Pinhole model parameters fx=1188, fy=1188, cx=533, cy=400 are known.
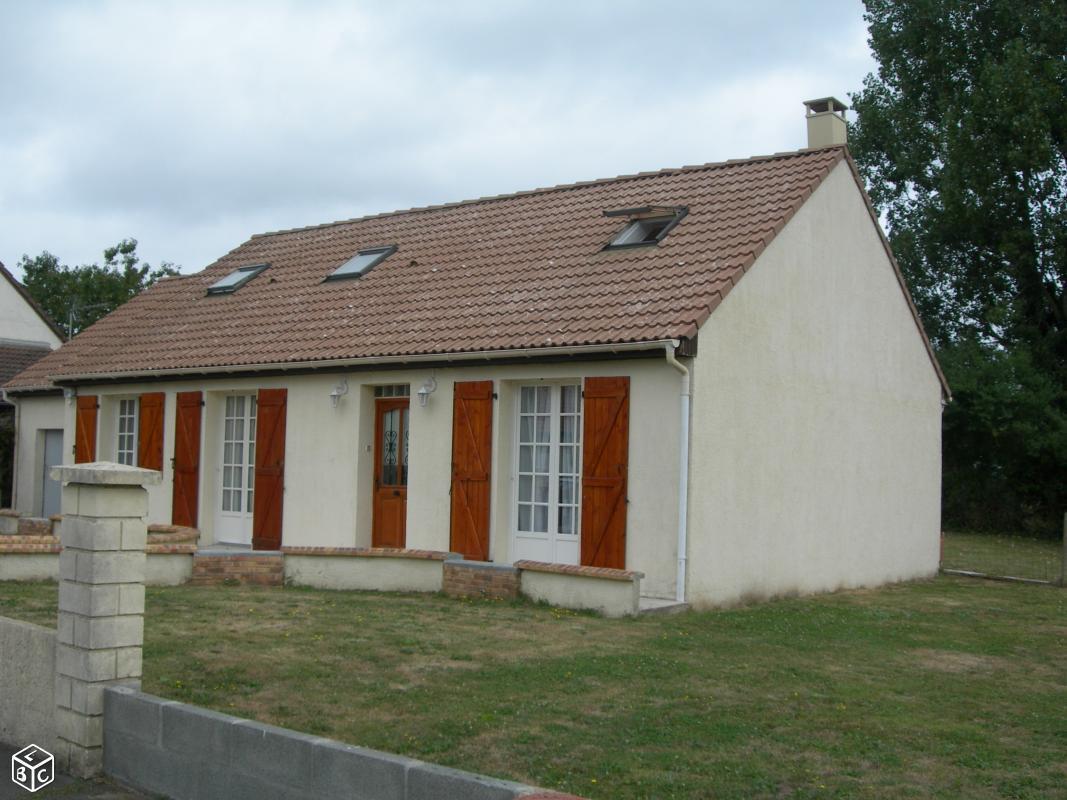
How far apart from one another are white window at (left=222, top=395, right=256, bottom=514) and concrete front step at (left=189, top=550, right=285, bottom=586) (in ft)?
11.9

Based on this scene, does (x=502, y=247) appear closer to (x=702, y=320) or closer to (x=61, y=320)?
(x=702, y=320)

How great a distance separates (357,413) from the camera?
15602 mm

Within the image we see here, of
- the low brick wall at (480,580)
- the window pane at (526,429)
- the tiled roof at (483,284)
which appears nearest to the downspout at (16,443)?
the tiled roof at (483,284)

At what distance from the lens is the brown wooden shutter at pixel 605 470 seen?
12898 millimetres

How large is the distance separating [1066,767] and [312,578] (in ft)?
29.7

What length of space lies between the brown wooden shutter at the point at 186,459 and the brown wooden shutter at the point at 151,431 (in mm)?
381

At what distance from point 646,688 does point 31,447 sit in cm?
1813

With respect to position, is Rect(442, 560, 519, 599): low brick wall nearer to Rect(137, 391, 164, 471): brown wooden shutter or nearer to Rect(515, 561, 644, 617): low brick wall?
Rect(515, 561, 644, 617): low brick wall

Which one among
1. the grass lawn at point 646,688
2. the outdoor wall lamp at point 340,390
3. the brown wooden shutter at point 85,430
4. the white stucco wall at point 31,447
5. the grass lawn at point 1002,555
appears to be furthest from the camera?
the white stucco wall at point 31,447

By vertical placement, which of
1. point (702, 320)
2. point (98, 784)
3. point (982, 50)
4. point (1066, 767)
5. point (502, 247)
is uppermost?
point (982, 50)

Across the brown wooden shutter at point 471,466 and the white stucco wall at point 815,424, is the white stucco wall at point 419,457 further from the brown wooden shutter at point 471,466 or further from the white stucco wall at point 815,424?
the white stucco wall at point 815,424

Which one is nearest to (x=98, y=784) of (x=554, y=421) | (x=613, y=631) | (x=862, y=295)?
(x=613, y=631)

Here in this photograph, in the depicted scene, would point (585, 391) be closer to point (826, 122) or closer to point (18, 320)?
point (826, 122)

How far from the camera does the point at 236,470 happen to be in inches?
697
